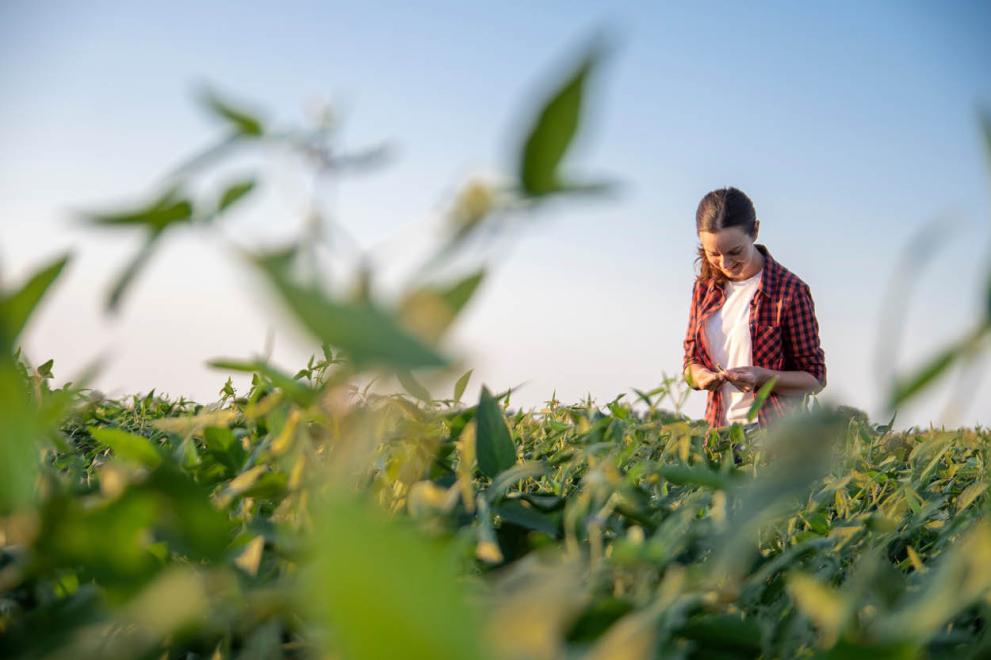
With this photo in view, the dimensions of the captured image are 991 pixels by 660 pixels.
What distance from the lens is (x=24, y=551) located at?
1.02ft

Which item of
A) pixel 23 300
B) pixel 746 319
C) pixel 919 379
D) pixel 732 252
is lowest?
pixel 746 319

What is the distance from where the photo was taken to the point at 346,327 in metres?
0.19

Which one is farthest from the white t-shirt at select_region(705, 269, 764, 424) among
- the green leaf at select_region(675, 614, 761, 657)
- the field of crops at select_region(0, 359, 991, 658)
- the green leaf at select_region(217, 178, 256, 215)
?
the green leaf at select_region(217, 178, 256, 215)

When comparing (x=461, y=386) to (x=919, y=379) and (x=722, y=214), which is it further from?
(x=722, y=214)

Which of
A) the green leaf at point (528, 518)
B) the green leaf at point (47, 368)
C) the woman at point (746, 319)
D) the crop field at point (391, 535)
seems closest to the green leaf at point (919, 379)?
the crop field at point (391, 535)

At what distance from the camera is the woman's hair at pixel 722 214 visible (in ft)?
10.7

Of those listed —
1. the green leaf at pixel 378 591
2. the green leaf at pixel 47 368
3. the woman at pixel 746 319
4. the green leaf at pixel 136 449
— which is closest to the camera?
the green leaf at pixel 378 591

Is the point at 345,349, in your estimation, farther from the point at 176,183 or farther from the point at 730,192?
the point at 730,192

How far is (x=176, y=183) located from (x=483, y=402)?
23 cm

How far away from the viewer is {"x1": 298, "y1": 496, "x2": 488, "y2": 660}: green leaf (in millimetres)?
160

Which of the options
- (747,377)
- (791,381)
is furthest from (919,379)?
(791,381)

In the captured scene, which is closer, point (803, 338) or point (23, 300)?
point (23, 300)

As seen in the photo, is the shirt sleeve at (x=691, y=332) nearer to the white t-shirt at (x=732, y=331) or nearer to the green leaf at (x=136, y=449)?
the white t-shirt at (x=732, y=331)

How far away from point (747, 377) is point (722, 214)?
929mm
